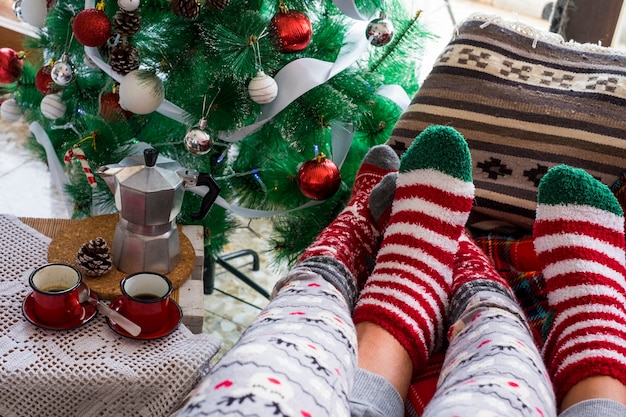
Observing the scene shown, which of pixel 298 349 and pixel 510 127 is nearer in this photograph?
pixel 298 349

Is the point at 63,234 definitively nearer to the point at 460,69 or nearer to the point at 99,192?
the point at 99,192

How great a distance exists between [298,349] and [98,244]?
41 centimetres

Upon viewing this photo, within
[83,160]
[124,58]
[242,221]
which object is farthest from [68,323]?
[242,221]

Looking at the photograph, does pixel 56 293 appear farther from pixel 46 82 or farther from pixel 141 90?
pixel 46 82

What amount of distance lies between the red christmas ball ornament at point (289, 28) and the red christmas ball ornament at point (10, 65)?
613 mm

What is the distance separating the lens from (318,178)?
1095 millimetres

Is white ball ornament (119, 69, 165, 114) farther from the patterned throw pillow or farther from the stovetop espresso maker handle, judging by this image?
the patterned throw pillow

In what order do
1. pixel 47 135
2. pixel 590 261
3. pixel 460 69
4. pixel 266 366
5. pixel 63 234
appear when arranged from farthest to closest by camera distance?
pixel 47 135 → pixel 460 69 → pixel 63 234 → pixel 590 261 → pixel 266 366

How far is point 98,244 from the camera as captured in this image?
35.8 inches

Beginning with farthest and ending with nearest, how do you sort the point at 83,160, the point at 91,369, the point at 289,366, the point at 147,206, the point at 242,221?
the point at 242,221 → the point at 83,160 → the point at 147,206 → the point at 91,369 → the point at 289,366

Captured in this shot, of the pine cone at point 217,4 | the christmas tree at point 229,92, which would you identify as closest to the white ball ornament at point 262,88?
the christmas tree at point 229,92

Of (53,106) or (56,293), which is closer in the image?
(56,293)

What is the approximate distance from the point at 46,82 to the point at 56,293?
55 centimetres

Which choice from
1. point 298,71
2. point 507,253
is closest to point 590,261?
point 507,253
